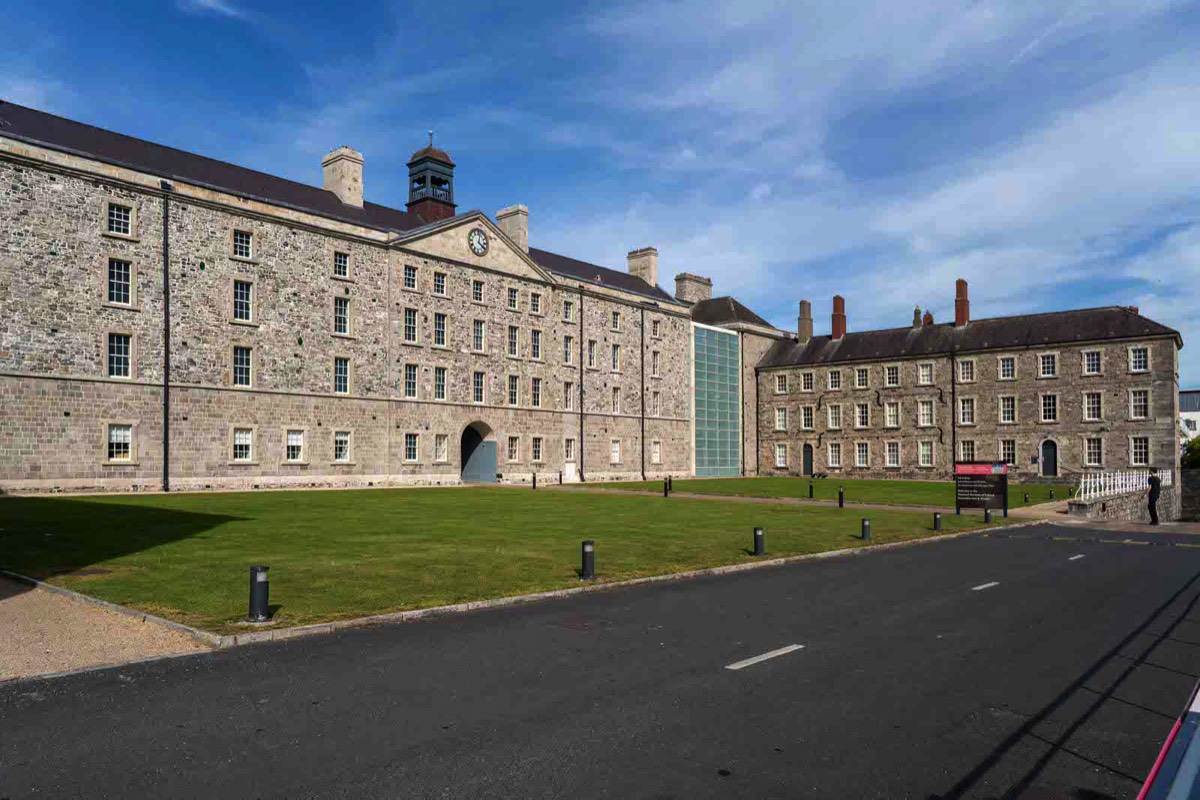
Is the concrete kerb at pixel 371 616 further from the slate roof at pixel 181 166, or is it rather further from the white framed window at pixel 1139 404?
the white framed window at pixel 1139 404

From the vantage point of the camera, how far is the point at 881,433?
65.7 m

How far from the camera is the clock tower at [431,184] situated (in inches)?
2153

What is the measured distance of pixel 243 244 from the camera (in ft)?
126

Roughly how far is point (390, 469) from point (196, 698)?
1473 inches

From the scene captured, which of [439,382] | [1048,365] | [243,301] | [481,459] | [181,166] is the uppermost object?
[181,166]

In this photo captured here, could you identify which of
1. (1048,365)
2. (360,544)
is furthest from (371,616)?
→ (1048,365)

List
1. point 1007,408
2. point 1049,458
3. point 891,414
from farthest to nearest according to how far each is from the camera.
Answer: point 891,414 → point 1007,408 → point 1049,458

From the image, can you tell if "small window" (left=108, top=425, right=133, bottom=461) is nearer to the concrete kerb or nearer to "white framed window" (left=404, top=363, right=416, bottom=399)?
"white framed window" (left=404, top=363, right=416, bottom=399)

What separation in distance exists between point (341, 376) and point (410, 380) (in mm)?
4189

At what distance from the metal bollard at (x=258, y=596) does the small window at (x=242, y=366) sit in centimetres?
3062

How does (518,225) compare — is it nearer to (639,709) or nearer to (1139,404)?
(1139,404)

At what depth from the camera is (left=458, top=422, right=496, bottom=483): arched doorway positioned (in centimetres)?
4962

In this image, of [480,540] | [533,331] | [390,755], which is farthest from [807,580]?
[533,331]

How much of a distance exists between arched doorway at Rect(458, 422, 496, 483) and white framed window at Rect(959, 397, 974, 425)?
116ft
